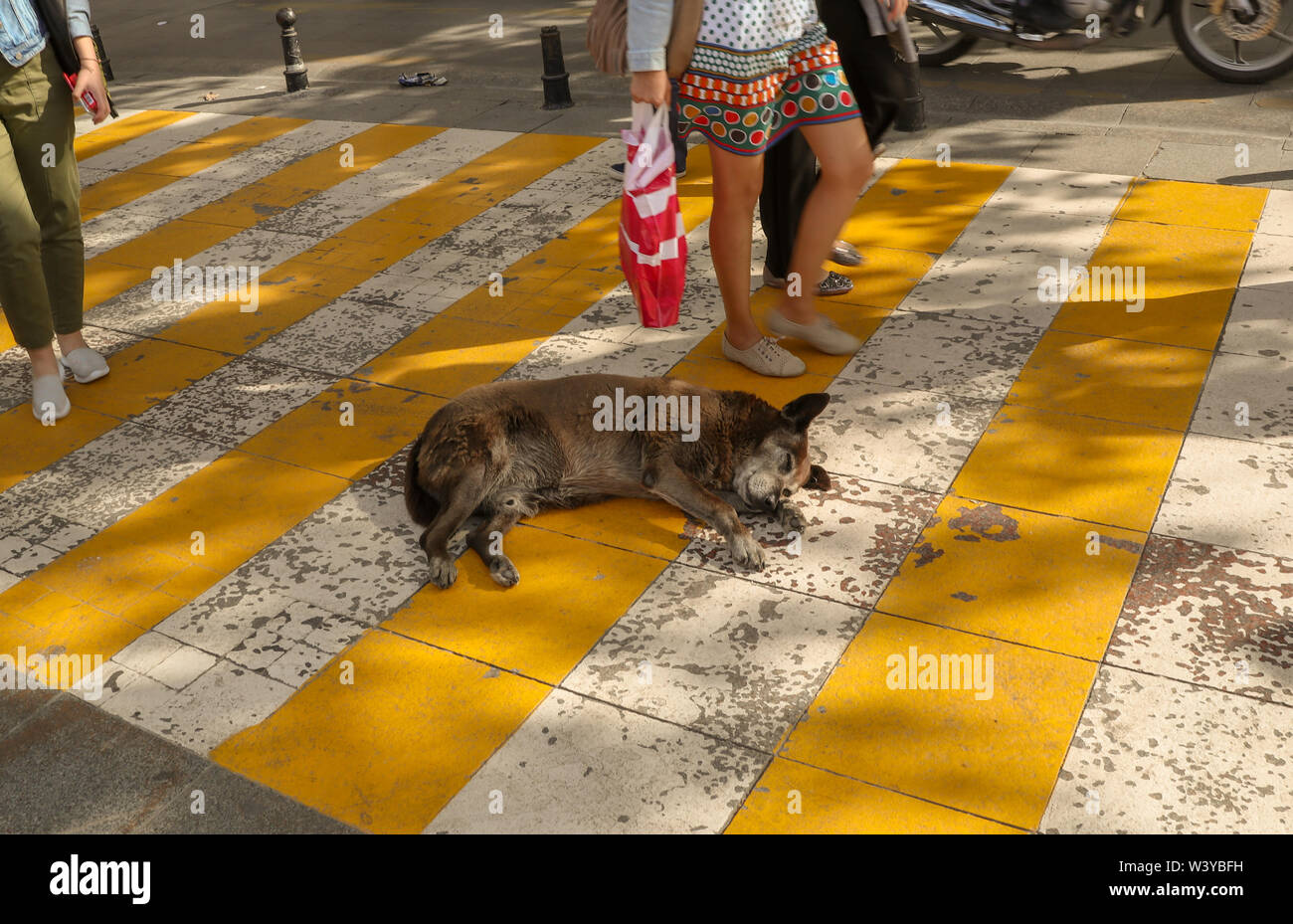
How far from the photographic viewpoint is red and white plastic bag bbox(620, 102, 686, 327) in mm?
4254

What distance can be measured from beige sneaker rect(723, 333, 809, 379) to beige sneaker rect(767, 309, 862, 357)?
0.14 meters

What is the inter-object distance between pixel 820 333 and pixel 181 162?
6299 millimetres

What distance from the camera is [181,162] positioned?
29.1 ft

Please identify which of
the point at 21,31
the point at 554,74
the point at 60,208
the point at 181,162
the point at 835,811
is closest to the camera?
the point at 835,811

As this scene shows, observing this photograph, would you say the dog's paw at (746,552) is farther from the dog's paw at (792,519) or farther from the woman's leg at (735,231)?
the woman's leg at (735,231)

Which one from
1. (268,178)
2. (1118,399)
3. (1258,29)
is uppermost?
(1258,29)

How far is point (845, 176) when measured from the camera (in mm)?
4590

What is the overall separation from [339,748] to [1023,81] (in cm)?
791

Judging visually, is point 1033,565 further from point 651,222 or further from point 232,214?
point 232,214

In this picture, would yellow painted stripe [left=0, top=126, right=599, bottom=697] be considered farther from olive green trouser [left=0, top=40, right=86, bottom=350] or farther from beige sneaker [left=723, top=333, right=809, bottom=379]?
beige sneaker [left=723, top=333, right=809, bottom=379]

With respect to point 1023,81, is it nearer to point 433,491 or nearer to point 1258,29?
point 1258,29

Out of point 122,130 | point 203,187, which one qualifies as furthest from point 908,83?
point 122,130

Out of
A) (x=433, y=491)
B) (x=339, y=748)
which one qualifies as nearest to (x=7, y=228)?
(x=433, y=491)

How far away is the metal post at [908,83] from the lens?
16.1ft
